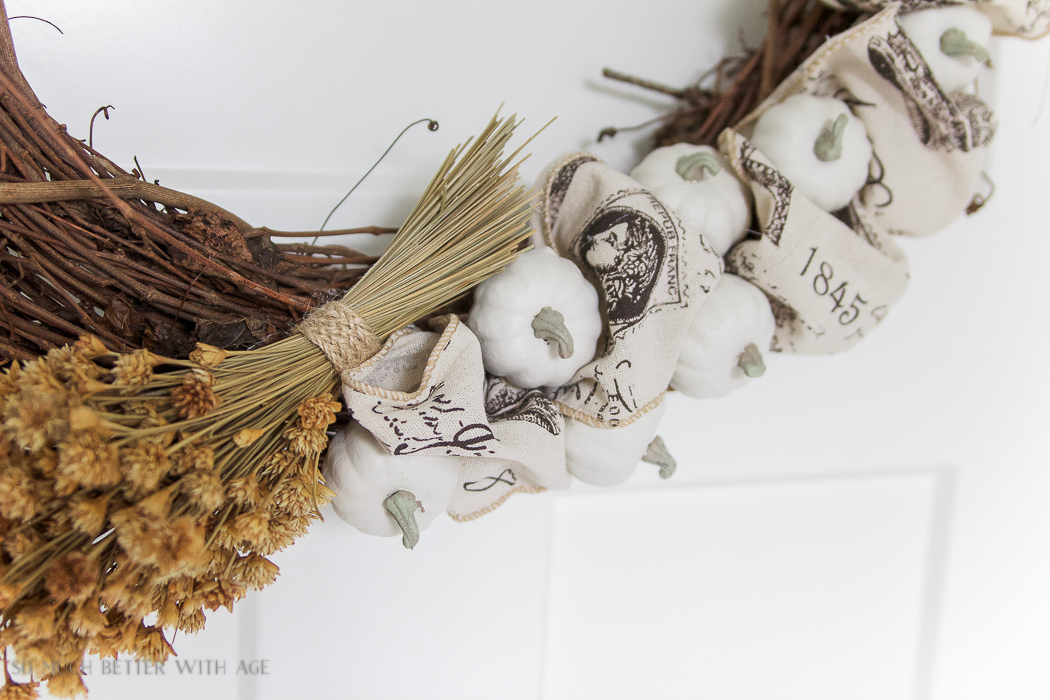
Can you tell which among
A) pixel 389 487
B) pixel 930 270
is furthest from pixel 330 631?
pixel 930 270

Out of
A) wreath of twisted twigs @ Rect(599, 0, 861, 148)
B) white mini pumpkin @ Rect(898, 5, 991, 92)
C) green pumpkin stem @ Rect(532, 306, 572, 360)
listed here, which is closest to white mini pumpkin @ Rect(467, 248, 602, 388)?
green pumpkin stem @ Rect(532, 306, 572, 360)

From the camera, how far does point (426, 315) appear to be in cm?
60

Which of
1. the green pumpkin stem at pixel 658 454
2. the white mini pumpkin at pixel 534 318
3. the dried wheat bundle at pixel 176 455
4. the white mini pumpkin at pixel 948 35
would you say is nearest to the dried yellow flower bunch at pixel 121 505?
the dried wheat bundle at pixel 176 455

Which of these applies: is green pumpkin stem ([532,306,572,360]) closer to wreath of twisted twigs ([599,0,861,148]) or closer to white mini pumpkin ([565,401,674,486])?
white mini pumpkin ([565,401,674,486])

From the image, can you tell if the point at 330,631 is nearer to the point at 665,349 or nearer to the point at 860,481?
the point at 665,349

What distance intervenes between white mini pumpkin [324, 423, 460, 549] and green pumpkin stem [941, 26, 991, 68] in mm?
705

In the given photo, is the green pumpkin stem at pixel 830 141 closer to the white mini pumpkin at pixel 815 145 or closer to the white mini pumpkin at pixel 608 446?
the white mini pumpkin at pixel 815 145

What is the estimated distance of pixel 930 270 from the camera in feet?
3.17

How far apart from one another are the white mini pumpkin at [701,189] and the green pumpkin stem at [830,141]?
0.09 metres

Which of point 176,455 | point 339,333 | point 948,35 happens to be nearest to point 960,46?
point 948,35

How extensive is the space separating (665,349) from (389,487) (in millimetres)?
286

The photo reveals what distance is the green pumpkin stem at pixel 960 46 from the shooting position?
0.71m

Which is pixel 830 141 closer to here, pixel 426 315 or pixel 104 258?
pixel 426 315

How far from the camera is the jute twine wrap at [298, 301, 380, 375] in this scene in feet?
1.72
